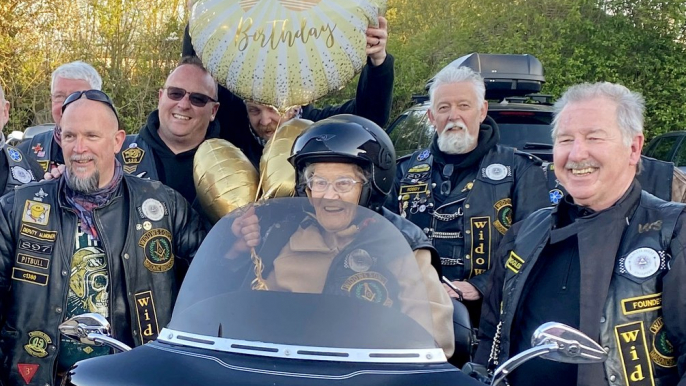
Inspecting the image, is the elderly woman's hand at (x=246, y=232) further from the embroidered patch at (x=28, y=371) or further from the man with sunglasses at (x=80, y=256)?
the embroidered patch at (x=28, y=371)

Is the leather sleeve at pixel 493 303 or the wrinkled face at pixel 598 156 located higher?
the wrinkled face at pixel 598 156

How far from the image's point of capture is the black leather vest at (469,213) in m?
4.74

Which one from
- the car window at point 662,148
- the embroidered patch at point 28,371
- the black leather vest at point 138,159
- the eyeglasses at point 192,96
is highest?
the car window at point 662,148

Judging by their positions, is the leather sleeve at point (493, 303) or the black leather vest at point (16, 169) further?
the black leather vest at point (16, 169)

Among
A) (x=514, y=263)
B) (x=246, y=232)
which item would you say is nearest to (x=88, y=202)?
(x=246, y=232)

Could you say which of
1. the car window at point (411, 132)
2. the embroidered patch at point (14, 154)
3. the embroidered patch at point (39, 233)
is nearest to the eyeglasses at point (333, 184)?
the embroidered patch at point (39, 233)

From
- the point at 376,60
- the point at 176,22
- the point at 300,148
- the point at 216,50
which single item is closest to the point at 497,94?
the point at 376,60

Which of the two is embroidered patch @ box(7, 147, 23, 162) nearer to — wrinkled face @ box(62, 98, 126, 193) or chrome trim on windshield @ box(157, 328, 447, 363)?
wrinkled face @ box(62, 98, 126, 193)

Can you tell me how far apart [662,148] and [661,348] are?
26.3ft

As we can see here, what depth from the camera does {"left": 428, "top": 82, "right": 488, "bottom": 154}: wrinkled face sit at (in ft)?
16.2

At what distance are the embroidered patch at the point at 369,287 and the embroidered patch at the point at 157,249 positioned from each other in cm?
172

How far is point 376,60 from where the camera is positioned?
4578mm

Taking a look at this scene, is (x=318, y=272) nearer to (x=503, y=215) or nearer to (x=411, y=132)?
(x=503, y=215)

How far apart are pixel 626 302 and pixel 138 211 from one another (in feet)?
7.25
